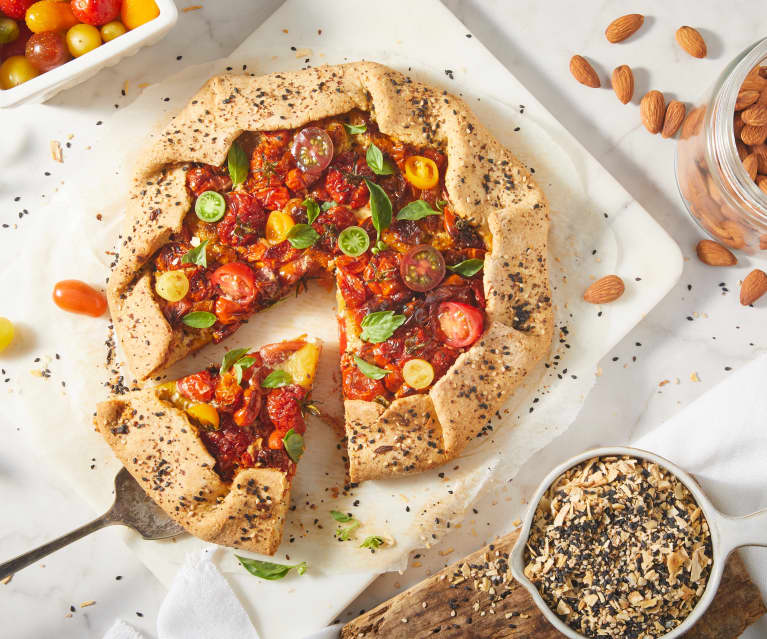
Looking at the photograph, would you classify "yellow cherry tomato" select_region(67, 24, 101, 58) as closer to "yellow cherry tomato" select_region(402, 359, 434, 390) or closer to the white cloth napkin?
"yellow cherry tomato" select_region(402, 359, 434, 390)

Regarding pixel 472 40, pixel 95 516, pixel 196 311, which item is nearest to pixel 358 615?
pixel 95 516

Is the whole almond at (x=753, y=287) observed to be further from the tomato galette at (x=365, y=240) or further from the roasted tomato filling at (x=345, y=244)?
the roasted tomato filling at (x=345, y=244)

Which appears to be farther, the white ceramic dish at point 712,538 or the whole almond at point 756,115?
the whole almond at point 756,115

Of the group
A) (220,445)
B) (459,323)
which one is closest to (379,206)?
(459,323)

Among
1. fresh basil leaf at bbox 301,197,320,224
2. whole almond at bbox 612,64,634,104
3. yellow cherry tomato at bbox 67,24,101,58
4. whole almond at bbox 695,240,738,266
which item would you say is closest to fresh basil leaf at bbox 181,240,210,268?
fresh basil leaf at bbox 301,197,320,224

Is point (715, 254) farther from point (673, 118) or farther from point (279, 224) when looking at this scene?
point (279, 224)

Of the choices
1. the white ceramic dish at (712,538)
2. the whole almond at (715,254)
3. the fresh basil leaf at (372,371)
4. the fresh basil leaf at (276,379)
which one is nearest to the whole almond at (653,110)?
the whole almond at (715,254)

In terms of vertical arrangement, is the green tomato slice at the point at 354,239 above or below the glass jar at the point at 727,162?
above
